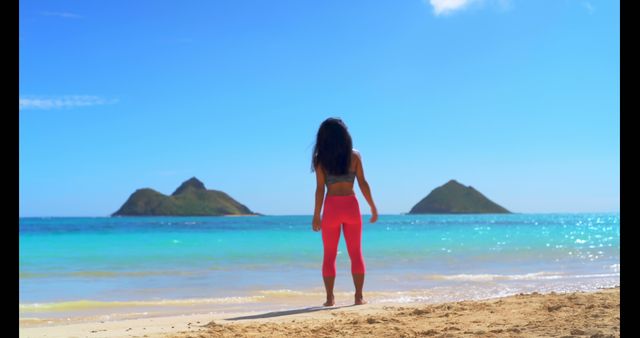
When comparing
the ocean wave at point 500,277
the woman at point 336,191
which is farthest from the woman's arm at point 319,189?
the ocean wave at point 500,277

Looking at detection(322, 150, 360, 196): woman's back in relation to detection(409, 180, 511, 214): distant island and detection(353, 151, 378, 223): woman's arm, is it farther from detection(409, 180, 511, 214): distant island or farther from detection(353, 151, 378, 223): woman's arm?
detection(409, 180, 511, 214): distant island

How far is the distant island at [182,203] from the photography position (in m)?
101

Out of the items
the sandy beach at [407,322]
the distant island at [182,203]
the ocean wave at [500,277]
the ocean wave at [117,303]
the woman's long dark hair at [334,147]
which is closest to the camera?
the sandy beach at [407,322]

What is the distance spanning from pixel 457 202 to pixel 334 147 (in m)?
119

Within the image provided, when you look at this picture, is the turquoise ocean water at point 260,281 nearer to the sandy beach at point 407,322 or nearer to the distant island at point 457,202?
the sandy beach at point 407,322

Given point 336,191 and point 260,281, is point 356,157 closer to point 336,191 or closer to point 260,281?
point 336,191

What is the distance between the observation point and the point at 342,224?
5367mm

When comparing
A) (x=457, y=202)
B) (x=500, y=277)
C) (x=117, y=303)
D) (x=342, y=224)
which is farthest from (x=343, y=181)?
(x=457, y=202)

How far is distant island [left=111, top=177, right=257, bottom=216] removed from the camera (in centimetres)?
10088

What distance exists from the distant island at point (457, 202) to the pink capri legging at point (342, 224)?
4623 inches

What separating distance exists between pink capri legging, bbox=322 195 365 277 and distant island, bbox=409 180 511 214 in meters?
117

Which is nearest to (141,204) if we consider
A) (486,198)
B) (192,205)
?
(192,205)

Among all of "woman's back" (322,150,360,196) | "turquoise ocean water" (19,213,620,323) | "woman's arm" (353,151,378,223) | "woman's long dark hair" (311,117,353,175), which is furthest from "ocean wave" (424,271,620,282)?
"woman's long dark hair" (311,117,353,175)
